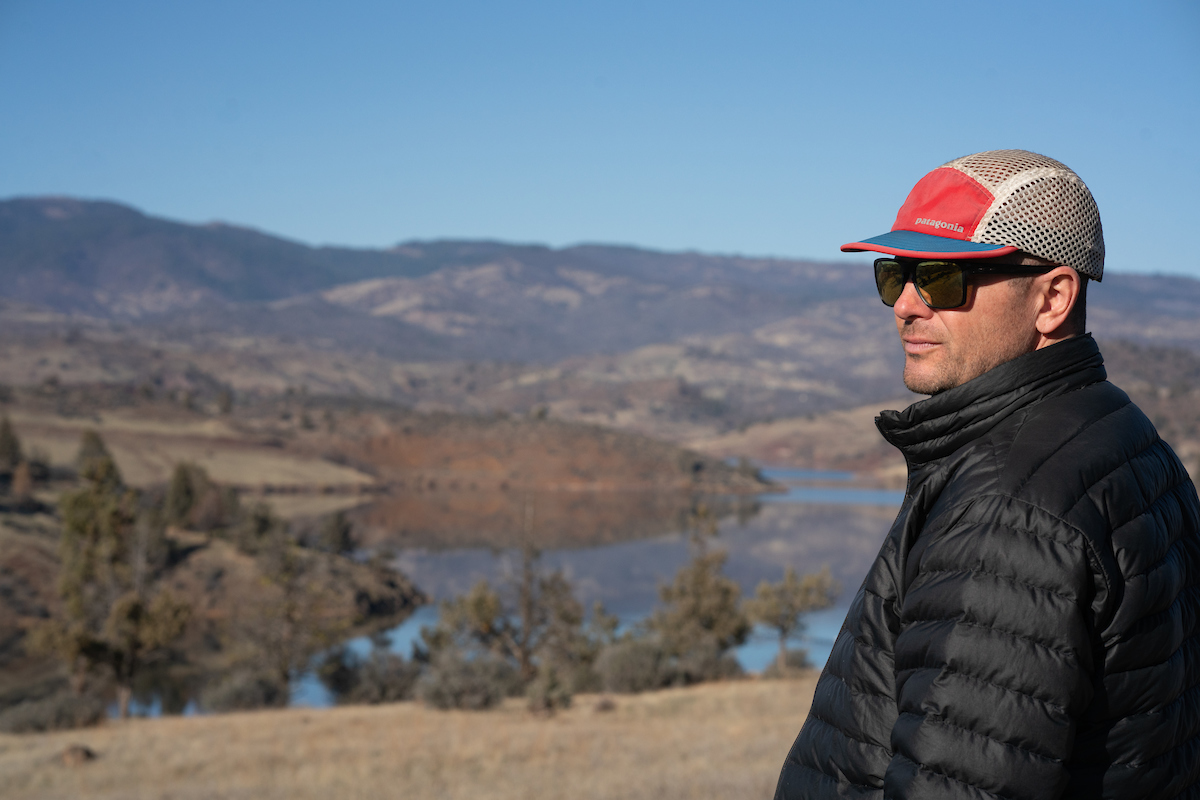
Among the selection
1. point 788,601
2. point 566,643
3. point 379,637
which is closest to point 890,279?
point 566,643

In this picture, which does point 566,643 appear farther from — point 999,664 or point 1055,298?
point 999,664

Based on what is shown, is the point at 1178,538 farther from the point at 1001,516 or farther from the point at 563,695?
the point at 563,695

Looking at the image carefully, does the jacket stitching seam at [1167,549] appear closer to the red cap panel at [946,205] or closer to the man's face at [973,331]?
the man's face at [973,331]

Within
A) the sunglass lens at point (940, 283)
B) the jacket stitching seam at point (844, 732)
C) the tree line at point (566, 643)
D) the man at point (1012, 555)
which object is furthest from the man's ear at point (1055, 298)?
the tree line at point (566, 643)

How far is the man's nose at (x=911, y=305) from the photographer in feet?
6.17

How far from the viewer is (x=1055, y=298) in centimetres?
184

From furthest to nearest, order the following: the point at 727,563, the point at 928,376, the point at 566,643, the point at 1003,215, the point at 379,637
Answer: the point at 727,563
the point at 379,637
the point at 566,643
the point at 928,376
the point at 1003,215

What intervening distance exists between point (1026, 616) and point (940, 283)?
604 mm

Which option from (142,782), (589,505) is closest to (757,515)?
(589,505)

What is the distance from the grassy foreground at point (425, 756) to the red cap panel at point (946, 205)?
9993mm

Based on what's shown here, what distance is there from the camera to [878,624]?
1.81 meters

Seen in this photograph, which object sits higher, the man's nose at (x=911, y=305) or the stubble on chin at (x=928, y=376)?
the man's nose at (x=911, y=305)

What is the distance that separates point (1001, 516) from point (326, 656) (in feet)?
132

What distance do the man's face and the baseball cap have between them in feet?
0.26
